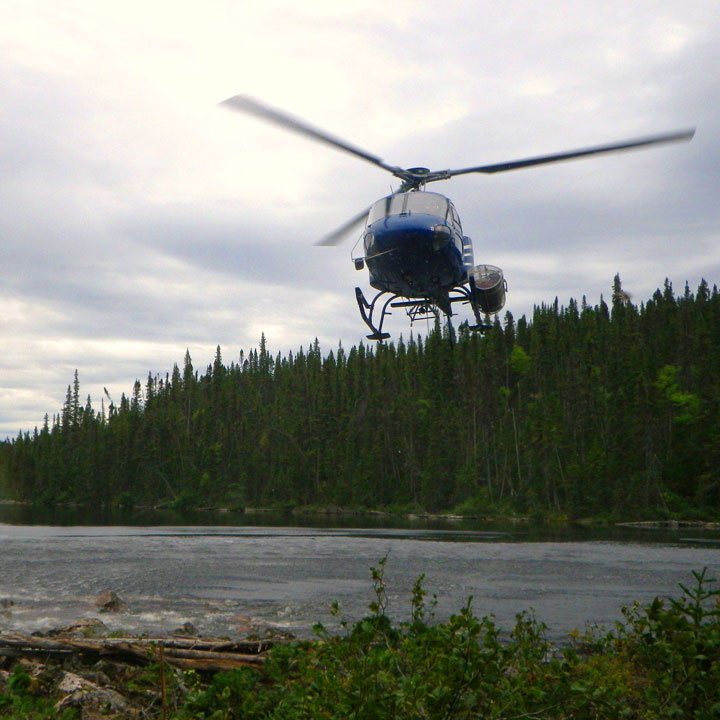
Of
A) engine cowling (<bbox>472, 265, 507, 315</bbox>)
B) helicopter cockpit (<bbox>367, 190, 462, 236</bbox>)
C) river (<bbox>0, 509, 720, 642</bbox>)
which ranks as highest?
helicopter cockpit (<bbox>367, 190, 462, 236</bbox>)

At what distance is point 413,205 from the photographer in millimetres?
14719

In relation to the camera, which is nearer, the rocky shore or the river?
the rocky shore

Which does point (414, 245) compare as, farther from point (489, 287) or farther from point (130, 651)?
point (130, 651)

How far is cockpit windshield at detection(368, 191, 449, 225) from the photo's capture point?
14680mm

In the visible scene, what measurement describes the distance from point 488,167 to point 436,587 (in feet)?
48.8

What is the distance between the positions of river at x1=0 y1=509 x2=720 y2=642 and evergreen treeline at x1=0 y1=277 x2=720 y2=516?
30.0m

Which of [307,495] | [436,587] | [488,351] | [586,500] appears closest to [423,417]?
[488,351]

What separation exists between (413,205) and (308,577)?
15945mm

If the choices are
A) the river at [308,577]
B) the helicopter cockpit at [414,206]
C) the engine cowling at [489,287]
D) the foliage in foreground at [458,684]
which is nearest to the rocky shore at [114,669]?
the foliage in foreground at [458,684]

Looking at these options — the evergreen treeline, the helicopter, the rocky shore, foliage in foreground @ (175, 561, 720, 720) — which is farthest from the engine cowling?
the evergreen treeline

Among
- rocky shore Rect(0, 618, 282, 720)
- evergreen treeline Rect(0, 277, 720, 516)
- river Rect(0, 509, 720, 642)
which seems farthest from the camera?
evergreen treeline Rect(0, 277, 720, 516)

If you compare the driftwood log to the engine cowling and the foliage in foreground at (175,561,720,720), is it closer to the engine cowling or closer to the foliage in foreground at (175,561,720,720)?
the foliage in foreground at (175,561,720,720)

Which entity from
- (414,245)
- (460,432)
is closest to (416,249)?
(414,245)

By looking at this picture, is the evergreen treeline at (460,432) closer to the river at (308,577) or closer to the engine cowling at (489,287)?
the river at (308,577)
